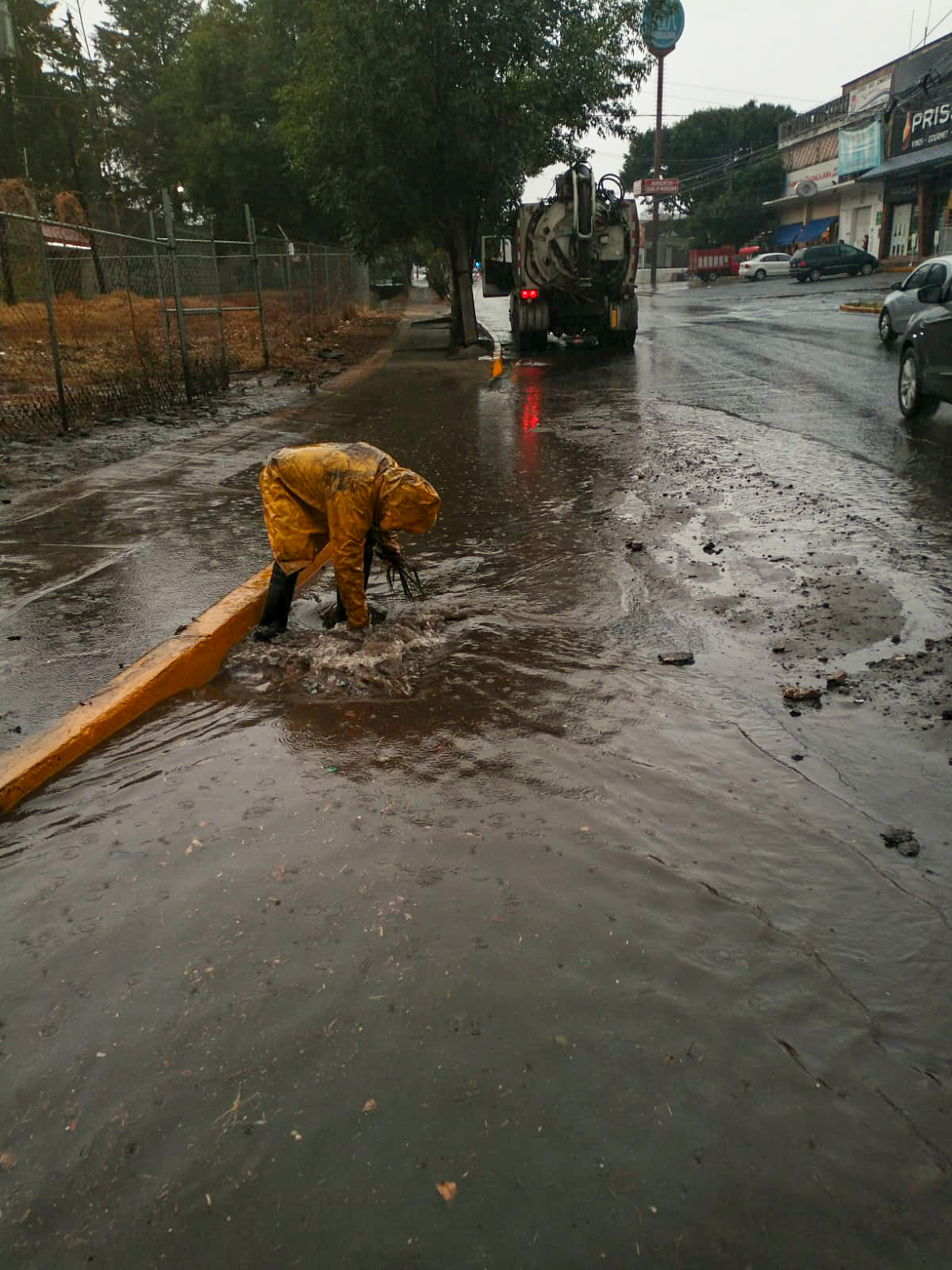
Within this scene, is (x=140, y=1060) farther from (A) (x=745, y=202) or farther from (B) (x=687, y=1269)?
(A) (x=745, y=202)

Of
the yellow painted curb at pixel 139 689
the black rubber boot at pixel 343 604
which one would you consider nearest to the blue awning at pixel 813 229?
the black rubber boot at pixel 343 604

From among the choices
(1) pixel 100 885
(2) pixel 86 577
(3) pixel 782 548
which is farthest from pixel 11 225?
(1) pixel 100 885

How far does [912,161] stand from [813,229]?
1578 centimetres

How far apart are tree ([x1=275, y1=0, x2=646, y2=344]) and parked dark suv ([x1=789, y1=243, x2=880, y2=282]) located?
2001 cm

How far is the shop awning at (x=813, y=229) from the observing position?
51406 millimetres

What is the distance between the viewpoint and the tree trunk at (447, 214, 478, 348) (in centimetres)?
2202

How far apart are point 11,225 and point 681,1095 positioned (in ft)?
35.2

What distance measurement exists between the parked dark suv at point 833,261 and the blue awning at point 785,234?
17014mm

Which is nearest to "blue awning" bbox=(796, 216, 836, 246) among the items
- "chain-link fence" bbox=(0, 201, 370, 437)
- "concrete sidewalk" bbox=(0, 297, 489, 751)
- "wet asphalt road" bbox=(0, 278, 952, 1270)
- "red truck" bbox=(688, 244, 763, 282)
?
"red truck" bbox=(688, 244, 763, 282)

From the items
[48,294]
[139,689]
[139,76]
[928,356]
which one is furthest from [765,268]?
[139,689]

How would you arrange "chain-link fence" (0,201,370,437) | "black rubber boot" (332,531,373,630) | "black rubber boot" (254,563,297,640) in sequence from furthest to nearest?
"chain-link fence" (0,201,370,437) → "black rubber boot" (332,531,373,630) → "black rubber boot" (254,563,297,640)

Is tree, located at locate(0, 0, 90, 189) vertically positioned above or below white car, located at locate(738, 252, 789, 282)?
above

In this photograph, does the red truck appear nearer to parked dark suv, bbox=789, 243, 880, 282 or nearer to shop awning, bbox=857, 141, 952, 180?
shop awning, bbox=857, 141, 952, 180

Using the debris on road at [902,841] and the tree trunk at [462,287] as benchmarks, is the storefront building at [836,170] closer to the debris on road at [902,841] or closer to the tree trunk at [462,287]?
the tree trunk at [462,287]
